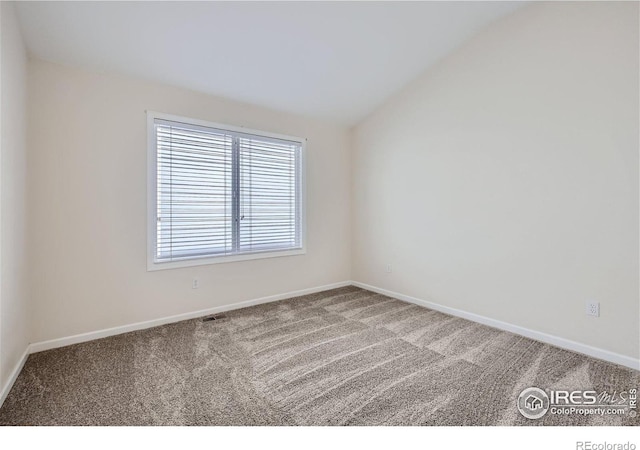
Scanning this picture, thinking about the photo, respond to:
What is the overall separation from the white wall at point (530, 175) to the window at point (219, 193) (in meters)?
1.49

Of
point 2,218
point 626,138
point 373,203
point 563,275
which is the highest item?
point 626,138

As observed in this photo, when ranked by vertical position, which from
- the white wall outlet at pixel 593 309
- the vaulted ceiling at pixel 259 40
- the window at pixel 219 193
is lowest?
the white wall outlet at pixel 593 309

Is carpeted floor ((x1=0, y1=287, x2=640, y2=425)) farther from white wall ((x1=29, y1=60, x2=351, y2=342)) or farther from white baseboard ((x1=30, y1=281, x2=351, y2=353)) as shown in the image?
white wall ((x1=29, y1=60, x2=351, y2=342))

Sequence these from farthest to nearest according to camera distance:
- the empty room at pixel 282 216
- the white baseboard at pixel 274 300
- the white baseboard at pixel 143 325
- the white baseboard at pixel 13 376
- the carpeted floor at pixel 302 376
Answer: the white baseboard at pixel 143 325 → the white baseboard at pixel 274 300 → the empty room at pixel 282 216 → the white baseboard at pixel 13 376 → the carpeted floor at pixel 302 376

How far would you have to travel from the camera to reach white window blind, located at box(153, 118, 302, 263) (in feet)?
10.5

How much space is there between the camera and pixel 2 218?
6.33ft

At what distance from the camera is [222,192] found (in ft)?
11.7

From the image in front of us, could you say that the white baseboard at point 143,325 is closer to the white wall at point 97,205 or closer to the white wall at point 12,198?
the white wall at point 97,205

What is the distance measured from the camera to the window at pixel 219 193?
3.18 meters

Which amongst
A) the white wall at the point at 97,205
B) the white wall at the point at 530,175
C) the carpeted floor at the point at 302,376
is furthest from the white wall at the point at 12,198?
the white wall at the point at 530,175

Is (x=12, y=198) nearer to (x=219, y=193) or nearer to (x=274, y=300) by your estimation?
(x=219, y=193)

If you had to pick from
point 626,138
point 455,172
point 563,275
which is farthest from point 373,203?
point 626,138
